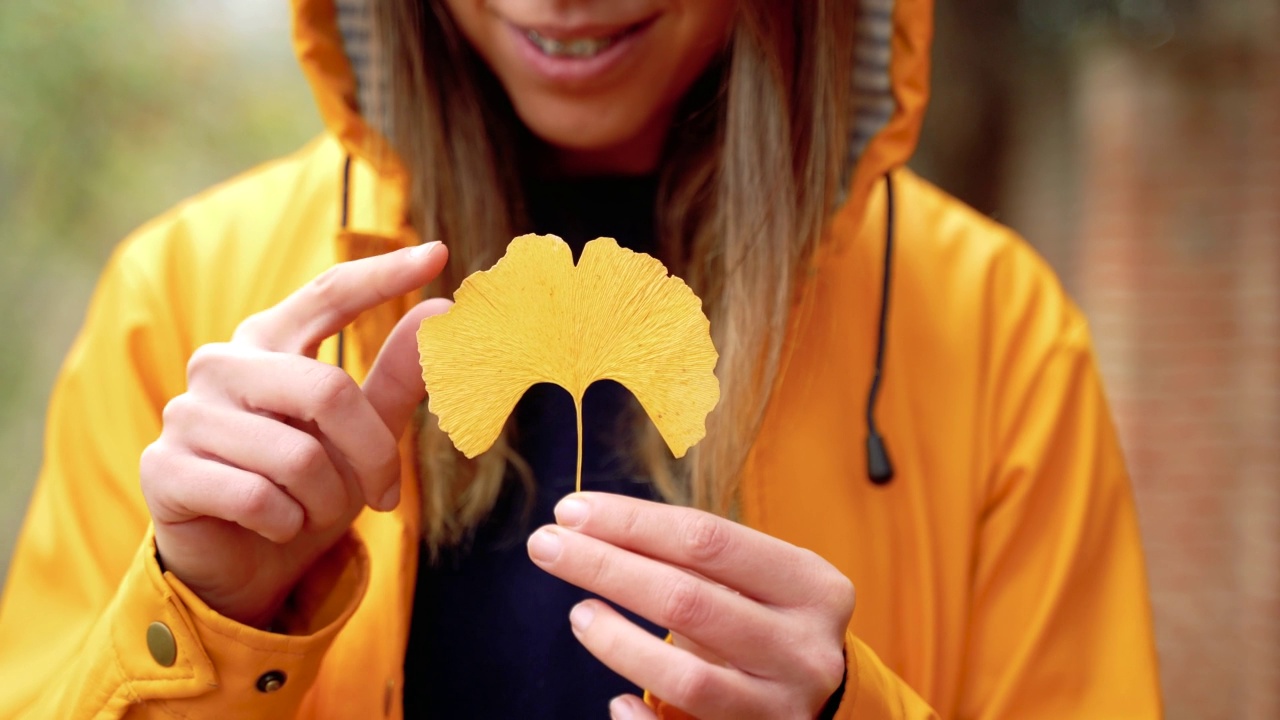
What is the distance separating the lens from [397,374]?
81 cm

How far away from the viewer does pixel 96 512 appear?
1.04 metres

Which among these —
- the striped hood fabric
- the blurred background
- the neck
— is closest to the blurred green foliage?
the blurred background

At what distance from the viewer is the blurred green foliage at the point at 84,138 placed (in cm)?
302

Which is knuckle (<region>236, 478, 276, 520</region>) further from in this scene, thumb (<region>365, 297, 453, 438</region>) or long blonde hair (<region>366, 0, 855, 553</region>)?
long blonde hair (<region>366, 0, 855, 553</region>)

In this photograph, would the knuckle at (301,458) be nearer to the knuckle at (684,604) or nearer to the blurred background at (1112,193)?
the knuckle at (684,604)

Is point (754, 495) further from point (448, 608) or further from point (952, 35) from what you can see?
point (952, 35)

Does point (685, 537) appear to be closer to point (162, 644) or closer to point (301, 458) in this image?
point (301, 458)

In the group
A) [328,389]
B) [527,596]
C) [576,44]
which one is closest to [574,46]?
[576,44]

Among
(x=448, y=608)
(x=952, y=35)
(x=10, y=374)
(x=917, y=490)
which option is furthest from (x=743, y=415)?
(x=952, y=35)

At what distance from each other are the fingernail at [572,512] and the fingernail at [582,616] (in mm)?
62

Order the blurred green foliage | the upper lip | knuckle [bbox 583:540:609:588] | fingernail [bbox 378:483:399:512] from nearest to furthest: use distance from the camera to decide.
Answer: knuckle [bbox 583:540:609:588], fingernail [bbox 378:483:399:512], the upper lip, the blurred green foliage

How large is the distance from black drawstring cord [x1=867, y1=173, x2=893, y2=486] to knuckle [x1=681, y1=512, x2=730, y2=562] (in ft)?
1.32

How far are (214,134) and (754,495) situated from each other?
10.7 ft

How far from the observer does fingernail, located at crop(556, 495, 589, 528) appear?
680 millimetres
